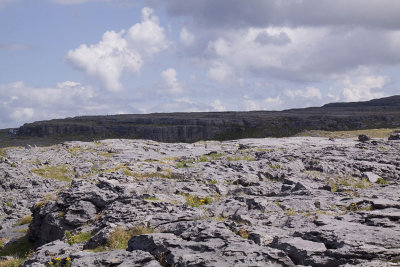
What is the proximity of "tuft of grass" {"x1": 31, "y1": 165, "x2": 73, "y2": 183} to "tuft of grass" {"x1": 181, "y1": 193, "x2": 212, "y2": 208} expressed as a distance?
85.6 ft

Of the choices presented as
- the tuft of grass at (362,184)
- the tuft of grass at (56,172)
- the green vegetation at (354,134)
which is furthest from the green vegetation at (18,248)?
the green vegetation at (354,134)

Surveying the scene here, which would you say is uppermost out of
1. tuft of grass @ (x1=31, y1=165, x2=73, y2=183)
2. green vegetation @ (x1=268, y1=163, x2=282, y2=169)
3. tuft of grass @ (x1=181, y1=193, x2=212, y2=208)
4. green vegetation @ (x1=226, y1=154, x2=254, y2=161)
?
green vegetation @ (x1=226, y1=154, x2=254, y2=161)

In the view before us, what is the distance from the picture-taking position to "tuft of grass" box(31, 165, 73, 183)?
43584mm

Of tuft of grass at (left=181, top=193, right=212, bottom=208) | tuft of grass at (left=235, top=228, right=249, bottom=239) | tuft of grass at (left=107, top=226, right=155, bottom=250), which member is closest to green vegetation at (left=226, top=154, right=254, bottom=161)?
tuft of grass at (left=181, top=193, right=212, bottom=208)

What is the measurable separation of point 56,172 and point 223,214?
33805 mm

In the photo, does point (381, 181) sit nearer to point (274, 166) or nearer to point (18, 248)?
point (274, 166)

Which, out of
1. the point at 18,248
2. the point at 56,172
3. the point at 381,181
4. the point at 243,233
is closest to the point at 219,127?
the point at 56,172

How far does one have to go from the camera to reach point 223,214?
17.3m

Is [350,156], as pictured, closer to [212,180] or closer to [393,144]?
[393,144]

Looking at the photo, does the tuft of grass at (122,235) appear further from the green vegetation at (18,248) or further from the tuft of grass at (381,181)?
the tuft of grass at (381,181)

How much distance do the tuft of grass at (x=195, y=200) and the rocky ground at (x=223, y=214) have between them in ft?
0.18

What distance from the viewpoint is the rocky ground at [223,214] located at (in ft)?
38.2

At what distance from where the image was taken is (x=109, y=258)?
39.8 feet

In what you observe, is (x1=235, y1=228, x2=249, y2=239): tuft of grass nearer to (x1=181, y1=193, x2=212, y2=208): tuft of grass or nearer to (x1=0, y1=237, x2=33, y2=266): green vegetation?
(x1=181, y1=193, x2=212, y2=208): tuft of grass
